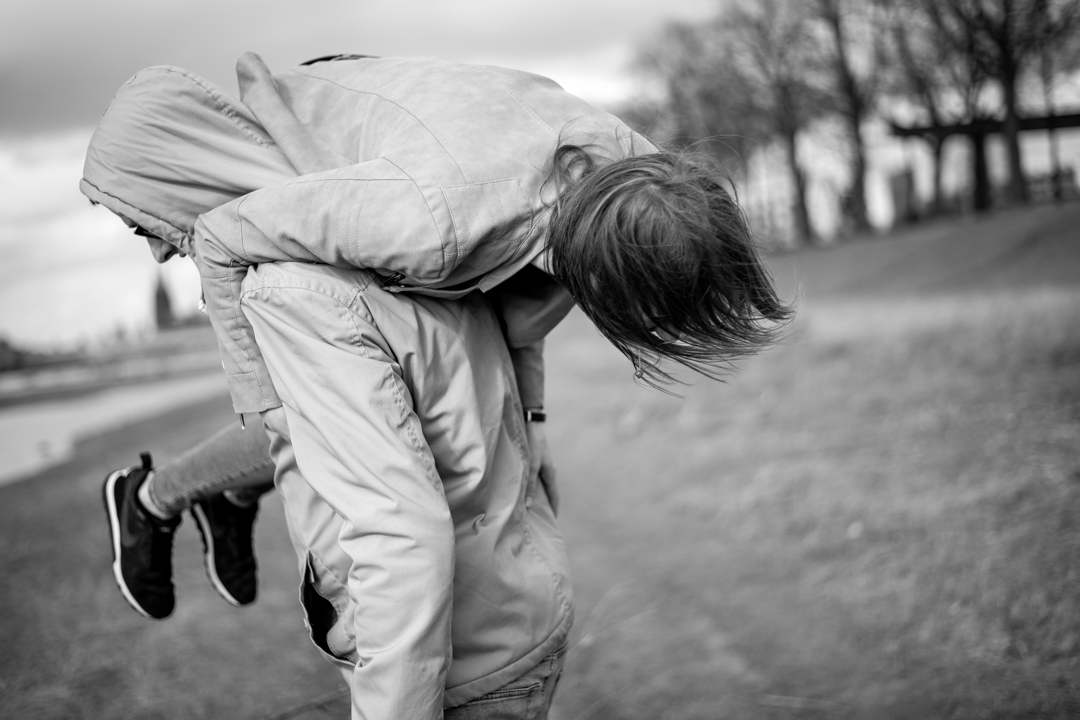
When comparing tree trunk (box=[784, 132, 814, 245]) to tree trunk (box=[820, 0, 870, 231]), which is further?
tree trunk (box=[784, 132, 814, 245])

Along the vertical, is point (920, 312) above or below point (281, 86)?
below

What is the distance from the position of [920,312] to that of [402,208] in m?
6.74

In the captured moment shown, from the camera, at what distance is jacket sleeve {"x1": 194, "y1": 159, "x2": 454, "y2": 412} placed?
1571mm

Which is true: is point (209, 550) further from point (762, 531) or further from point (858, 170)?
point (858, 170)

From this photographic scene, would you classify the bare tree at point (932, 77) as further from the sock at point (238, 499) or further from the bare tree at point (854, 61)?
the sock at point (238, 499)

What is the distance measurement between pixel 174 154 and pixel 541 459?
1.01 m

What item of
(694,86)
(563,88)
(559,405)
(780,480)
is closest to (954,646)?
(780,480)

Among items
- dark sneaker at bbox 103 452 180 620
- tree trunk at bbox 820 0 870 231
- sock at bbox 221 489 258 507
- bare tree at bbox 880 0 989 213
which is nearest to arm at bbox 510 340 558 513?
sock at bbox 221 489 258 507

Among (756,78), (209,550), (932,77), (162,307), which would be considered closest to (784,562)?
(209,550)

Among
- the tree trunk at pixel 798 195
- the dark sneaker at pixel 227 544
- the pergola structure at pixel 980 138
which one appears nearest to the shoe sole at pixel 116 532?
the dark sneaker at pixel 227 544

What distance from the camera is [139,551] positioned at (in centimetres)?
256

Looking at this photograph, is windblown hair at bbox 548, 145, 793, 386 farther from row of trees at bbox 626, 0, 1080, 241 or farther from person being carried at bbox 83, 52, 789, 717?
row of trees at bbox 626, 0, 1080, 241

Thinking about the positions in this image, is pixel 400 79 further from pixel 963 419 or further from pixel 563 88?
pixel 963 419

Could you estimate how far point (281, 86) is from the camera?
1975mm
